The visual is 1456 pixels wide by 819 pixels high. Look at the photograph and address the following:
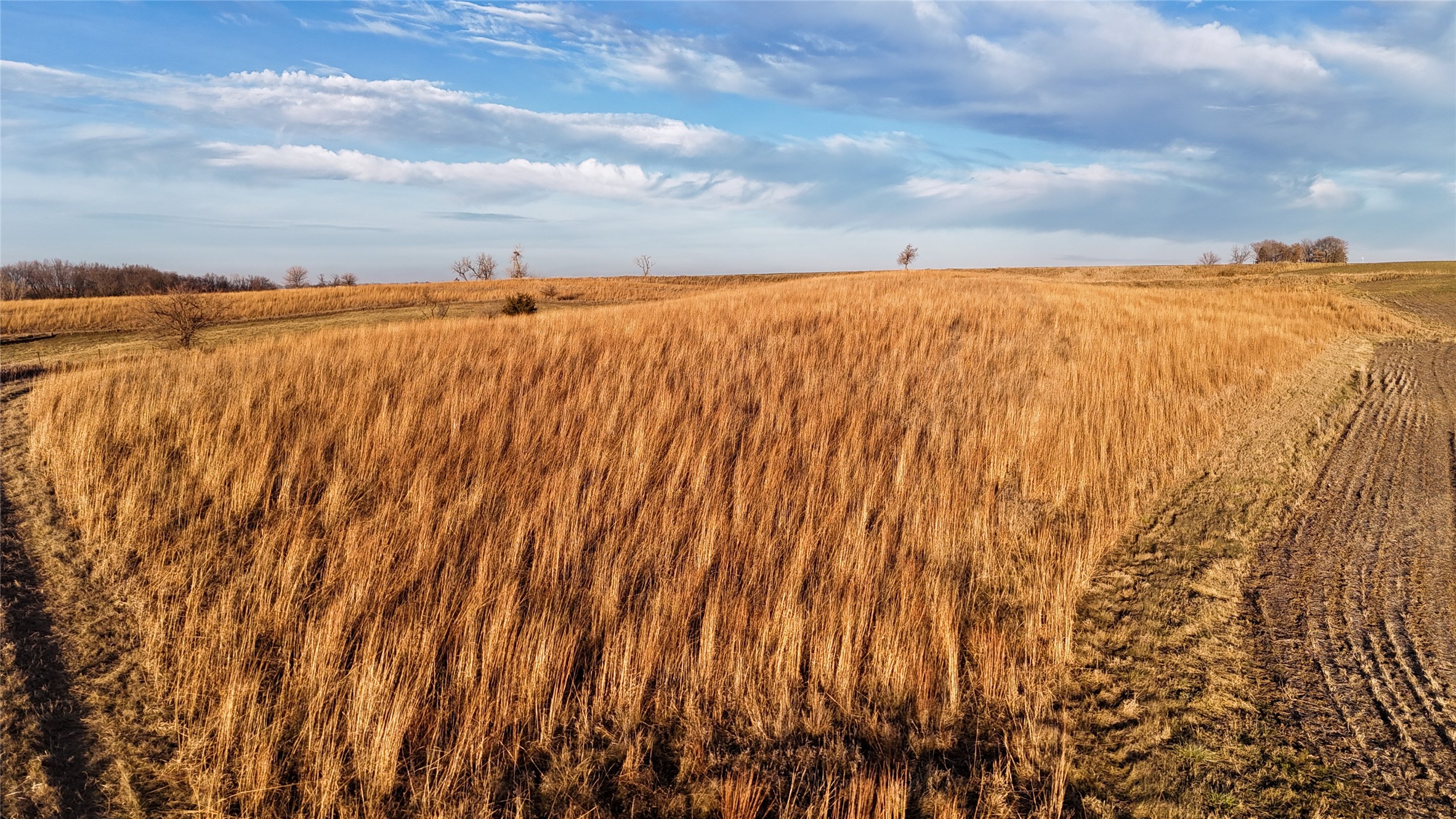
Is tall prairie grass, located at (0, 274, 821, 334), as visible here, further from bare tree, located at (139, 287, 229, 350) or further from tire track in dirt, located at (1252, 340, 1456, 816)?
tire track in dirt, located at (1252, 340, 1456, 816)

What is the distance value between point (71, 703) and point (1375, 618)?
239 inches

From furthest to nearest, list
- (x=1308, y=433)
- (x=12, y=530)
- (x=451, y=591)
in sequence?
1. (x=1308, y=433)
2. (x=12, y=530)
3. (x=451, y=591)

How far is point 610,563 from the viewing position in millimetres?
3555

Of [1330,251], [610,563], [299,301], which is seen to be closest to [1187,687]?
[610,563]

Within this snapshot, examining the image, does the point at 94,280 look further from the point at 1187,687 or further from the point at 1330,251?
the point at 1330,251

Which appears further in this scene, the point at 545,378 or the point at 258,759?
the point at 545,378

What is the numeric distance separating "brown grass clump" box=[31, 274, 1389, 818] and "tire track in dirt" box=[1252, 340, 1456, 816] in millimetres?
904

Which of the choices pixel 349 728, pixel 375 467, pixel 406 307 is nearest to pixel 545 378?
pixel 375 467

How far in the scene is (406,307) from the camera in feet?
72.7

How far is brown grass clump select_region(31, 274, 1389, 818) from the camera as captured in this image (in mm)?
A: 2266

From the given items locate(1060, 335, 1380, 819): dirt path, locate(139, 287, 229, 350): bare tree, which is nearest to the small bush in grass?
locate(139, 287, 229, 350): bare tree

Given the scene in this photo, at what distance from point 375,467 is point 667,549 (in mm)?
2834

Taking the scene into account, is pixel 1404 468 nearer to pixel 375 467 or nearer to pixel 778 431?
pixel 778 431

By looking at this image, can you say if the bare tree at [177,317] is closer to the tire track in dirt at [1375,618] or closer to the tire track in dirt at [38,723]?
the tire track in dirt at [38,723]
